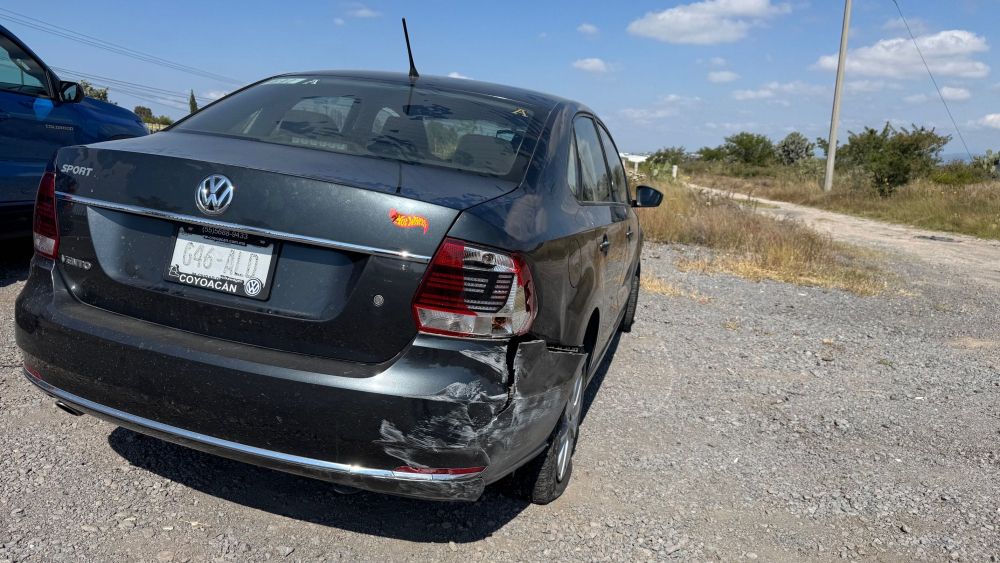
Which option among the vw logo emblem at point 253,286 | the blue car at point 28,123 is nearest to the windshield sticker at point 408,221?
the vw logo emblem at point 253,286

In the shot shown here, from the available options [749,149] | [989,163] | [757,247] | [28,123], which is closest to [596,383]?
[28,123]

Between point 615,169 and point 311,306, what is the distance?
9.95 ft

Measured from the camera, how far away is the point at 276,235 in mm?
2242

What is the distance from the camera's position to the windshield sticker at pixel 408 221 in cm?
220

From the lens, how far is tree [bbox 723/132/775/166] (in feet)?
191

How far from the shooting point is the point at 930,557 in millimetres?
2904

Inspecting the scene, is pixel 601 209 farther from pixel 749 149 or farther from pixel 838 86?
pixel 749 149

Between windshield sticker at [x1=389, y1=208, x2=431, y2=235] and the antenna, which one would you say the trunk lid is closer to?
windshield sticker at [x1=389, y1=208, x2=431, y2=235]

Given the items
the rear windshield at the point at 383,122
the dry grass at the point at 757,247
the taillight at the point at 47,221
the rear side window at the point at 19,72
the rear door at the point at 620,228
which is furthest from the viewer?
the dry grass at the point at 757,247

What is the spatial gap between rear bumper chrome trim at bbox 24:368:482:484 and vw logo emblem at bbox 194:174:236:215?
0.67 m

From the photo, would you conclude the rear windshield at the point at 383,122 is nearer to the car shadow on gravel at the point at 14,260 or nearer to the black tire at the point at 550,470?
the black tire at the point at 550,470

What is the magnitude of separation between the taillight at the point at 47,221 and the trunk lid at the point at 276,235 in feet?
0.15

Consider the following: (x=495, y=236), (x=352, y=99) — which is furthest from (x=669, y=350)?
(x=495, y=236)

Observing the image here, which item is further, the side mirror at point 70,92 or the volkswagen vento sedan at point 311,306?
the side mirror at point 70,92
